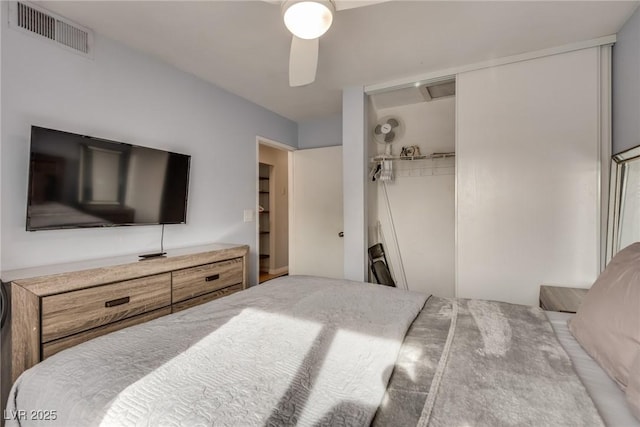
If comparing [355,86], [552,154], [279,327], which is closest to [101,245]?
[279,327]

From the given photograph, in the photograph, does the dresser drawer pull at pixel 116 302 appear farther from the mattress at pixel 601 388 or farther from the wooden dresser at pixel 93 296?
the mattress at pixel 601 388

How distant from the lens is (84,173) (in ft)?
5.82

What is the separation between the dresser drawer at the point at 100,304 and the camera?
144 centimetres

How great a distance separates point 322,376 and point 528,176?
237 centimetres

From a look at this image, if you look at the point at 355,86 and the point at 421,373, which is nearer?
the point at 421,373

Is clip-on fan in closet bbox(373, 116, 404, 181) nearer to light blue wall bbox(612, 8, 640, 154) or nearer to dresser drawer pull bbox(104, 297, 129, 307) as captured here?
light blue wall bbox(612, 8, 640, 154)

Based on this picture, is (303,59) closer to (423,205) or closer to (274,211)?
(423,205)

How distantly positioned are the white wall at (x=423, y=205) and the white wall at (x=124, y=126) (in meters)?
1.64

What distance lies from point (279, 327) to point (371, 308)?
0.49 meters

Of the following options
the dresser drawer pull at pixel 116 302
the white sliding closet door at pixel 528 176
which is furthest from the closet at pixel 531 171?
the dresser drawer pull at pixel 116 302

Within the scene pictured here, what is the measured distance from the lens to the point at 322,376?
2.76ft

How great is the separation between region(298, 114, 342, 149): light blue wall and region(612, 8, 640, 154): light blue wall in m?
2.57

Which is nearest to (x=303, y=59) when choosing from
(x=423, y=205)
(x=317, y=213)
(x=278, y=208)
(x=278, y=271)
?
(x=423, y=205)

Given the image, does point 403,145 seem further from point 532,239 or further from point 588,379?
point 588,379
